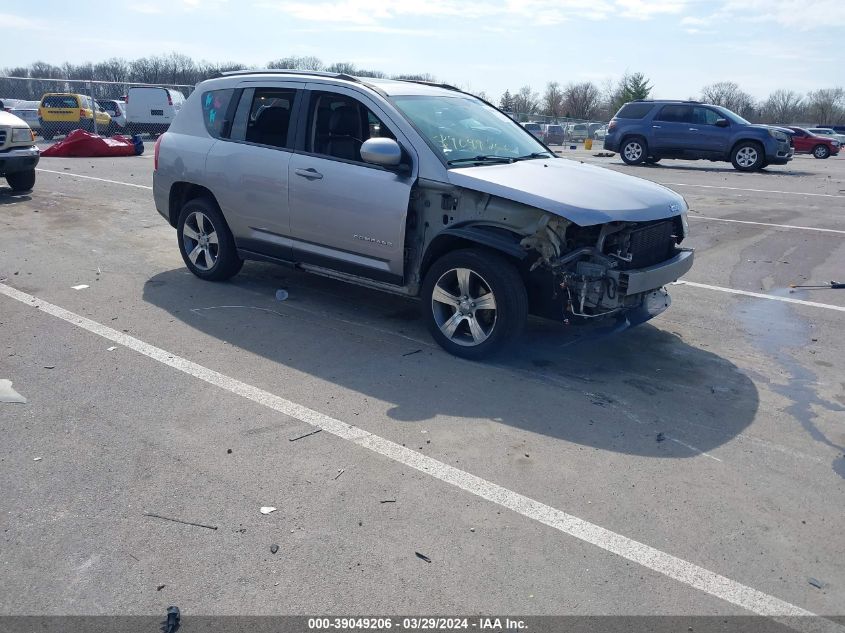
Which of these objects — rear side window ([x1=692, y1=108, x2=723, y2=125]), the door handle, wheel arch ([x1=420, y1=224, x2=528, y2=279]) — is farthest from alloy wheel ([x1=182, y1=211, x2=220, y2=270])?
rear side window ([x1=692, y1=108, x2=723, y2=125])

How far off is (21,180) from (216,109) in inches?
281

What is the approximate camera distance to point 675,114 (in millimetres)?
21484

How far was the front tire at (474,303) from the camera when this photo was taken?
5.21 m

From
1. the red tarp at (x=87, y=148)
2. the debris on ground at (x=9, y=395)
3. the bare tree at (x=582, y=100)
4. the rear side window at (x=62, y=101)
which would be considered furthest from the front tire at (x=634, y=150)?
the bare tree at (x=582, y=100)

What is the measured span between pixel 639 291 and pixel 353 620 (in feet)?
10.4

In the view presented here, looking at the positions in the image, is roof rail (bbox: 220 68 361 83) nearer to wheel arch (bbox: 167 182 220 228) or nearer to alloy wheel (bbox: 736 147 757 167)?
wheel arch (bbox: 167 182 220 228)

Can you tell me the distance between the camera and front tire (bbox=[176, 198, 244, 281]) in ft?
23.1

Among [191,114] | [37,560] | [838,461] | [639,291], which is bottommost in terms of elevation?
[37,560]

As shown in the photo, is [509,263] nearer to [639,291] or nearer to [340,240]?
[639,291]

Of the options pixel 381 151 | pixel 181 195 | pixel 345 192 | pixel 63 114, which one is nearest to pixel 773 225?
pixel 345 192

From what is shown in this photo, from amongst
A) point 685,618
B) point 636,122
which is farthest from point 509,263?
point 636,122

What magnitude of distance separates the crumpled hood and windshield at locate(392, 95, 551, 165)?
29 cm

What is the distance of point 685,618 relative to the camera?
2.91 meters

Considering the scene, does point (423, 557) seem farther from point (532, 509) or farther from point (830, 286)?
point (830, 286)
